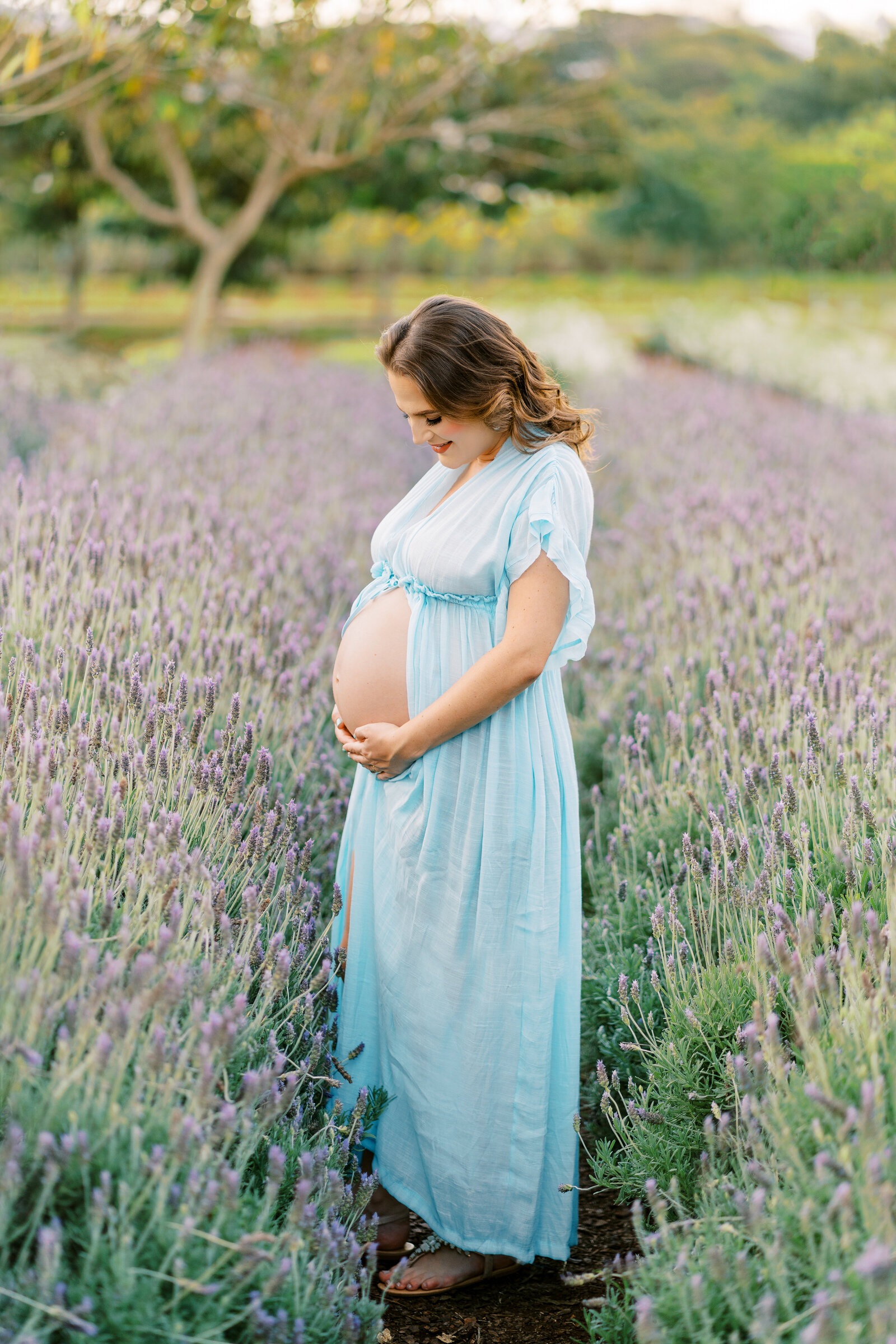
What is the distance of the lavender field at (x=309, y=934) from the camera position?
152 cm

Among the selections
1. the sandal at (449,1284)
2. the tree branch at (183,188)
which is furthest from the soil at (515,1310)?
the tree branch at (183,188)

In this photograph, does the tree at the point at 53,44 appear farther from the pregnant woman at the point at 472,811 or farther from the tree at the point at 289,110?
the pregnant woman at the point at 472,811

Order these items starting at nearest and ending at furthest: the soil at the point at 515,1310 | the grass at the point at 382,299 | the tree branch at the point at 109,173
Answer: the soil at the point at 515,1310, the tree branch at the point at 109,173, the grass at the point at 382,299

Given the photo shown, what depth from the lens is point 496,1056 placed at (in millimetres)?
2271

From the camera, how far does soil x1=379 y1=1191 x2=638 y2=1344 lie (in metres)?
2.29

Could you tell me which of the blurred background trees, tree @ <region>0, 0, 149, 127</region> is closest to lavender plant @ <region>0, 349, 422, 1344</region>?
tree @ <region>0, 0, 149, 127</region>

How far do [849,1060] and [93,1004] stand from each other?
1.17 meters

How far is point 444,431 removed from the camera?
217 centimetres

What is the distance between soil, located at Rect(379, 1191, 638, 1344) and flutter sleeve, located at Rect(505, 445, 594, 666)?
4.78ft

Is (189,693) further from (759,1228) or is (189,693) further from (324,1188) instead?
(759,1228)

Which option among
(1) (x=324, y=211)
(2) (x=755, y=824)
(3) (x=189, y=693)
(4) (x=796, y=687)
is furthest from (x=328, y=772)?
(1) (x=324, y=211)

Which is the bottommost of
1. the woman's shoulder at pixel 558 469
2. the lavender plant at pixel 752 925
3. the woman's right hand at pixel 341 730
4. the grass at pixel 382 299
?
the grass at pixel 382 299

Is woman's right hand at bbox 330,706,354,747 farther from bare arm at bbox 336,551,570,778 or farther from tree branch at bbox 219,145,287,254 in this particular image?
tree branch at bbox 219,145,287,254

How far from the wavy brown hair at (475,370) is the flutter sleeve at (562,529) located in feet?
0.26
